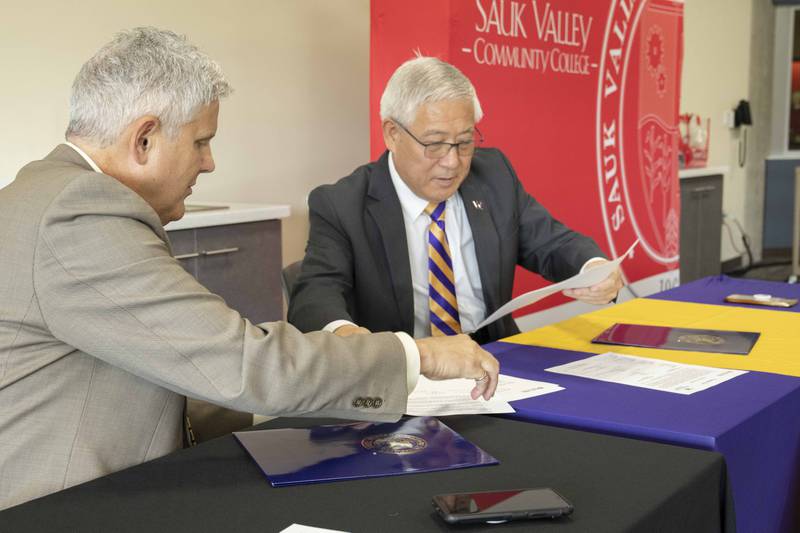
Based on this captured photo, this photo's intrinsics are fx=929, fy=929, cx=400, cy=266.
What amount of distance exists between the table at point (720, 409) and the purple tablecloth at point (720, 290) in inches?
18.5

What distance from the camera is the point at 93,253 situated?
1279 millimetres

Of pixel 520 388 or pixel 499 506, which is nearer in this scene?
pixel 499 506

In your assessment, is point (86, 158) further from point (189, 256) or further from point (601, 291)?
point (189, 256)

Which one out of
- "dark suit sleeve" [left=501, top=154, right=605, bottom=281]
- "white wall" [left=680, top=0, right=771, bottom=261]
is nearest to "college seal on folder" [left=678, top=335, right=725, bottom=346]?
"dark suit sleeve" [left=501, top=154, right=605, bottom=281]

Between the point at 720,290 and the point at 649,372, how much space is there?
124cm

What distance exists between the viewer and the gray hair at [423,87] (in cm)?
251

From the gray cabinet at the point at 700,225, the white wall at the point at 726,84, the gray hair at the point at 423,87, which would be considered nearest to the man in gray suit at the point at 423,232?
the gray hair at the point at 423,87

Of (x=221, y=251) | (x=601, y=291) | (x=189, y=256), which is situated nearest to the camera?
(x=601, y=291)

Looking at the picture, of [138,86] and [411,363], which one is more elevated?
[138,86]

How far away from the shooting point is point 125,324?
1.30 m

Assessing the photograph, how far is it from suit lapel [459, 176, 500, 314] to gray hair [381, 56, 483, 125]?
1.04 feet

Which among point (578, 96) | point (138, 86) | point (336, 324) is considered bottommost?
point (336, 324)

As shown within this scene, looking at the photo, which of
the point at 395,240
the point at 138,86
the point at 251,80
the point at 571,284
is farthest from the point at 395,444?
the point at 251,80

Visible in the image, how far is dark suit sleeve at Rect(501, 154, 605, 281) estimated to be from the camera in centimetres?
283
